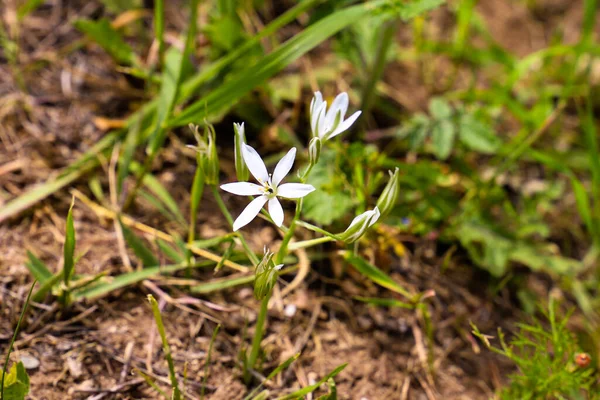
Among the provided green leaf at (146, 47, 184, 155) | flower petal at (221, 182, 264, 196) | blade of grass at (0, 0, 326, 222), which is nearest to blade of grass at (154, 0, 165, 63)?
green leaf at (146, 47, 184, 155)

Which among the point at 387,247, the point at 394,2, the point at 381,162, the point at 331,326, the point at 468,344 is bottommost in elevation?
the point at 468,344

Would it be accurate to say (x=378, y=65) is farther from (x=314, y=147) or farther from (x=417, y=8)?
(x=314, y=147)

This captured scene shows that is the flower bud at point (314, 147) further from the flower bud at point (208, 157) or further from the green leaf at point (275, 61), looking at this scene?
the green leaf at point (275, 61)

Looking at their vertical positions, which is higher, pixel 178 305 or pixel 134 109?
pixel 134 109

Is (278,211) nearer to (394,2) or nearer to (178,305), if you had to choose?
(178,305)

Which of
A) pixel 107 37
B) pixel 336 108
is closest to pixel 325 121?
pixel 336 108

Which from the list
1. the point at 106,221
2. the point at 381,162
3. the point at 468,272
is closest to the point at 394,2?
the point at 381,162
